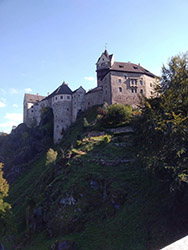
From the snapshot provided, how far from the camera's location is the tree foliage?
18.8m

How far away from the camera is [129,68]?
59.2 meters

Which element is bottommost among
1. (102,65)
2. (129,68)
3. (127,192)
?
(127,192)

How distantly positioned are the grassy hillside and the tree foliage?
268cm

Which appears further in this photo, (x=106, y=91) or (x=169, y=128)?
(x=106, y=91)

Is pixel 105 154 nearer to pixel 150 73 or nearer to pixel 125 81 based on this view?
pixel 125 81

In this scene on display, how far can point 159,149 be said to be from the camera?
808 inches

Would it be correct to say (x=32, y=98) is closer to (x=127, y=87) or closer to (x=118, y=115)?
(x=127, y=87)

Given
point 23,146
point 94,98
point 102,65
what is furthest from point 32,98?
point 94,98

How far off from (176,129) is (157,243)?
29.5 feet

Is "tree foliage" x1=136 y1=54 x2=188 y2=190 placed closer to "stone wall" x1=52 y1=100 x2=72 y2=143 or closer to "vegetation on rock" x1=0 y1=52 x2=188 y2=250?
"vegetation on rock" x1=0 y1=52 x2=188 y2=250

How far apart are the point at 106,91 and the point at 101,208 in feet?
123

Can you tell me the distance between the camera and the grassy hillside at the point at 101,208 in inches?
755

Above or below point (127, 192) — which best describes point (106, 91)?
above

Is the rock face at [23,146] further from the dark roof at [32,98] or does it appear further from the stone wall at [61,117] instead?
the dark roof at [32,98]
